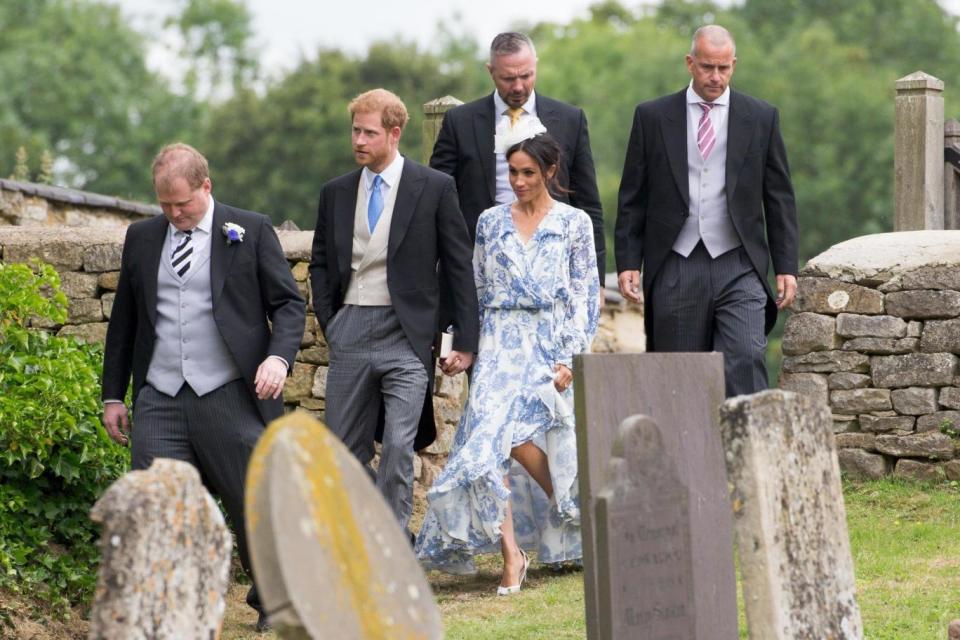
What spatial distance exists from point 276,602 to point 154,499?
0.40 meters

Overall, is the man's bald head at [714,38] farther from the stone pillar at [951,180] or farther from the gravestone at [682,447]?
the stone pillar at [951,180]

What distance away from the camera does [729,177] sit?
7.04 metres

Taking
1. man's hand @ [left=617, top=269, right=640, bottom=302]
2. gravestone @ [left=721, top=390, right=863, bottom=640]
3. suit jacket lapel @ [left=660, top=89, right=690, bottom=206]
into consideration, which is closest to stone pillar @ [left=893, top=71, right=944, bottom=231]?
suit jacket lapel @ [left=660, top=89, right=690, bottom=206]

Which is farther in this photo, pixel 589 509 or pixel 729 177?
pixel 729 177

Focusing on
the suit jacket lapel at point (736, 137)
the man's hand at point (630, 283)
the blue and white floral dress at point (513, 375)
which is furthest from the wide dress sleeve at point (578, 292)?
the suit jacket lapel at point (736, 137)

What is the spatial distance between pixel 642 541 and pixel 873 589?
88.7 inches

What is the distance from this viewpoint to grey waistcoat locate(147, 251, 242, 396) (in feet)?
20.6

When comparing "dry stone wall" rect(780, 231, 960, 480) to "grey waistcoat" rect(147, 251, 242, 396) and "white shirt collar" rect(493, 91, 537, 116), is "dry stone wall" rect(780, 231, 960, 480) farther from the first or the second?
"grey waistcoat" rect(147, 251, 242, 396)

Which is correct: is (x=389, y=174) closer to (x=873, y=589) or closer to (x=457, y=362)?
(x=457, y=362)

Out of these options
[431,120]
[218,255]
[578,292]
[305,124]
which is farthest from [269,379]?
[305,124]

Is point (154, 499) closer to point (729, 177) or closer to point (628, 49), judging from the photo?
point (729, 177)

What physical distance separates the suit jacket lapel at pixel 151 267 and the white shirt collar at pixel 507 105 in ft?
5.40

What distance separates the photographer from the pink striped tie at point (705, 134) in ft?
23.3

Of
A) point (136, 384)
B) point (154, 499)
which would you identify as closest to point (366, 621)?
point (154, 499)
